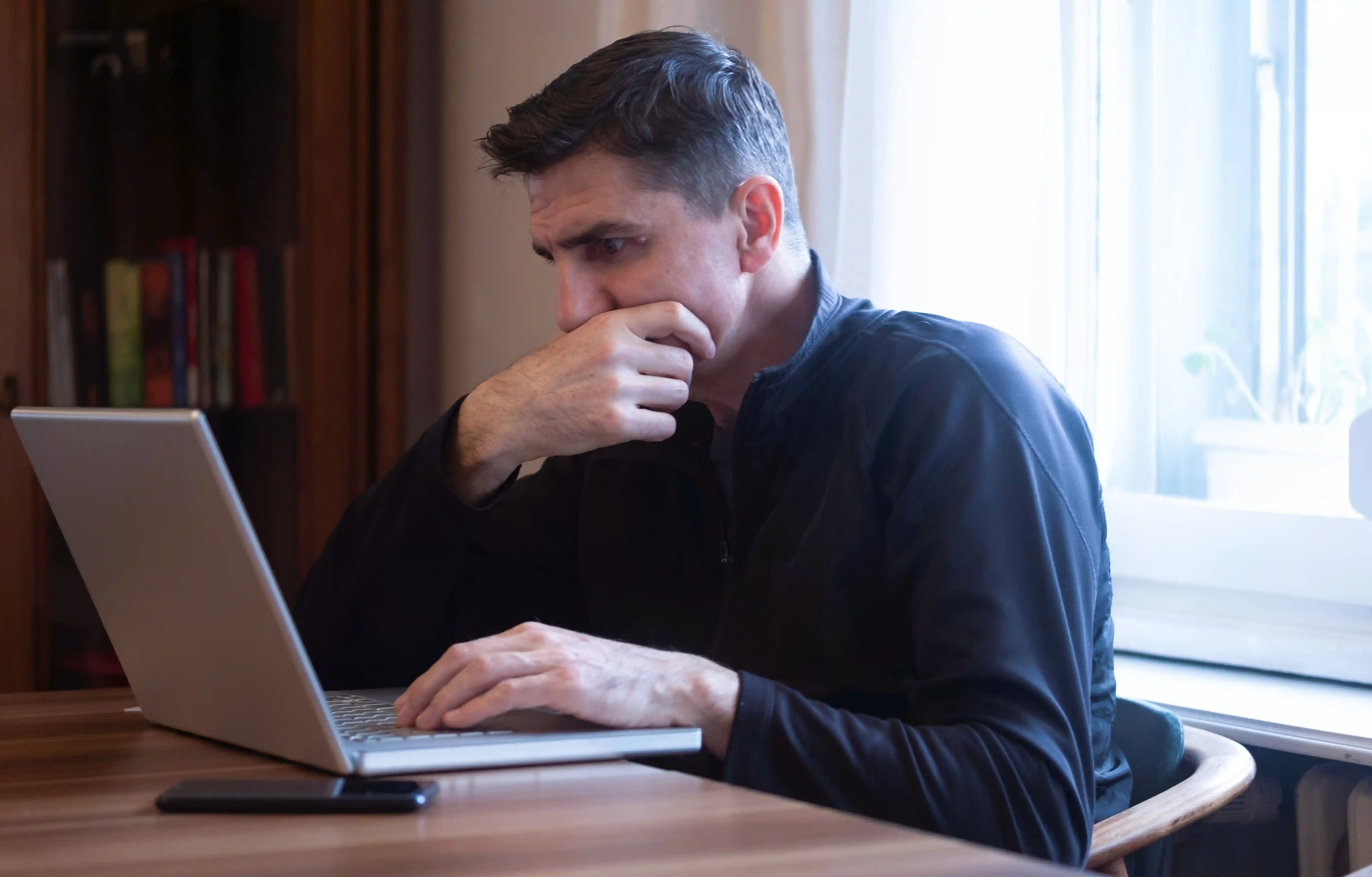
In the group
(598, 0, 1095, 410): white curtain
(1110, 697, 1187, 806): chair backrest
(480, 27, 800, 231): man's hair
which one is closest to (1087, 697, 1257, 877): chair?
(1110, 697, 1187, 806): chair backrest

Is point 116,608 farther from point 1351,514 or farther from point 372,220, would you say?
point 372,220

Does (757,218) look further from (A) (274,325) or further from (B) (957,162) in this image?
(A) (274,325)

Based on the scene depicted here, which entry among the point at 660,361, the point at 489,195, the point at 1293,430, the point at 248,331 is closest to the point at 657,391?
the point at 660,361

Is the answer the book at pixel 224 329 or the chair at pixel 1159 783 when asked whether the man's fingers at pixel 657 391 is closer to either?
the chair at pixel 1159 783

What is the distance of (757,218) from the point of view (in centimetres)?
136

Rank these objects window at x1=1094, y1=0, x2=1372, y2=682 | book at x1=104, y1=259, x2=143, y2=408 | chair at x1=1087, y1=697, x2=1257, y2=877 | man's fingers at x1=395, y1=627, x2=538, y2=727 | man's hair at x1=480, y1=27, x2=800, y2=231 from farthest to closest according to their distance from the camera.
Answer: book at x1=104, y1=259, x2=143, y2=408, window at x1=1094, y1=0, x2=1372, y2=682, man's hair at x1=480, y1=27, x2=800, y2=231, chair at x1=1087, y1=697, x2=1257, y2=877, man's fingers at x1=395, y1=627, x2=538, y2=727

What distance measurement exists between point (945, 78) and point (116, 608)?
1131 mm

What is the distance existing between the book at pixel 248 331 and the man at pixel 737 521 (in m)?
1.07

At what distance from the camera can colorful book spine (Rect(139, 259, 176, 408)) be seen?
2.34 m

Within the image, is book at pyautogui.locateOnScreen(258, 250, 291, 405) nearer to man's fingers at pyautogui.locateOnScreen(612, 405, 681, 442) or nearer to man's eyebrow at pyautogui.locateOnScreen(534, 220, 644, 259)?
Answer: man's eyebrow at pyautogui.locateOnScreen(534, 220, 644, 259)

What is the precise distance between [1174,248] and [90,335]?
1729 millimetres

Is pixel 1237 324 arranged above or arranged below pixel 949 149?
below

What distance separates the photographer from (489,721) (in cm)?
89

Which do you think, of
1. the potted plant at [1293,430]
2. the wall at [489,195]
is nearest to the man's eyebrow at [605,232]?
the potted plant at [1293,430]
